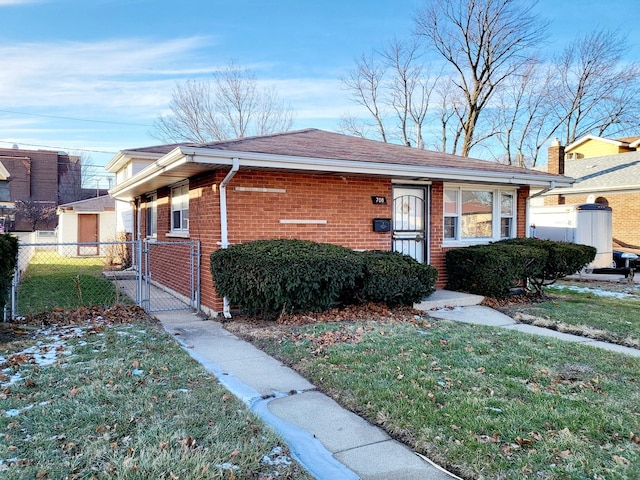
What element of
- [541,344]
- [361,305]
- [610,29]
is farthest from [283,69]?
[541,344]

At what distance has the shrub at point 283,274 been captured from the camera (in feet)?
23.0

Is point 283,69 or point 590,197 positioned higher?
point 283,69

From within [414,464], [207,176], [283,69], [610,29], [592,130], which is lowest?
[414,464]

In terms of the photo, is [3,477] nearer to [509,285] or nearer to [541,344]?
[541,344]

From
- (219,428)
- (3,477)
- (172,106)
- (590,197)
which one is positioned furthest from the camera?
(172,106)

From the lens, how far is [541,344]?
601cm

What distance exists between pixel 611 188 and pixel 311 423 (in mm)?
19128

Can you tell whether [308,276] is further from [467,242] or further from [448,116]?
[448,116]

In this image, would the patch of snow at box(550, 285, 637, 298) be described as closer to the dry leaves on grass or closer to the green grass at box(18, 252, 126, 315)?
the dry leaves on grass

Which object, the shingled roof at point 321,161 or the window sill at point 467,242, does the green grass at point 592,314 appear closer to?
the window sill at point 467,242

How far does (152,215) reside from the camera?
1360 centimetres

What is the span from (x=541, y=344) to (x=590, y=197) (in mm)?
16222

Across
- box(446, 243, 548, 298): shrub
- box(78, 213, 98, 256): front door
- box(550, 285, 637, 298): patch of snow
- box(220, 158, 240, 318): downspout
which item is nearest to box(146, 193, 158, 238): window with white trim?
box(220, 158, 240, 318): downspout

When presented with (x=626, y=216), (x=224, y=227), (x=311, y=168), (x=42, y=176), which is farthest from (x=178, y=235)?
(x=42, y=176)
